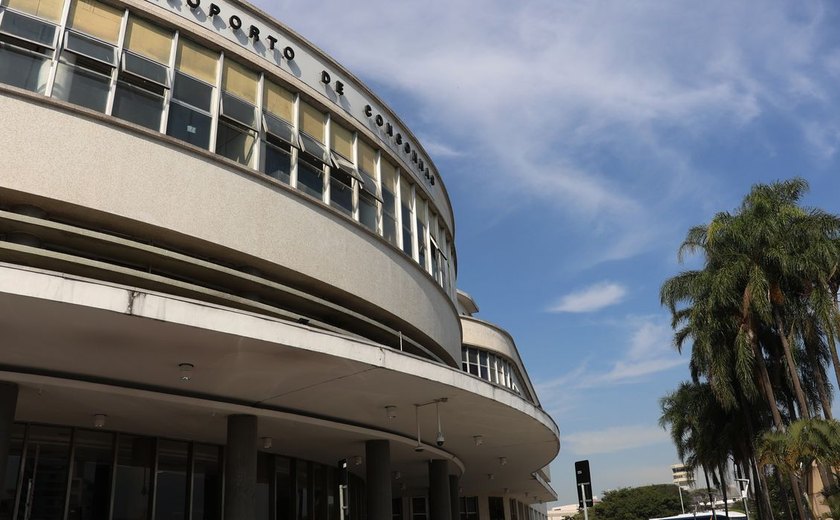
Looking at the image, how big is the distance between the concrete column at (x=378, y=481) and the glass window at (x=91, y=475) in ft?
16.8

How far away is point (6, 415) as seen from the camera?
9695mm

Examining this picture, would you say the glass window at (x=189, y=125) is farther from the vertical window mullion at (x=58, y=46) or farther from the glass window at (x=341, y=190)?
the glass window at (x=341, y=190)

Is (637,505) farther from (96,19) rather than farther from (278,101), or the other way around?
(96,19)

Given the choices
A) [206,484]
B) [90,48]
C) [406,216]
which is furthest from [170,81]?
[206,484]

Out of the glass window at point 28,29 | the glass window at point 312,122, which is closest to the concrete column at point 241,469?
the glass window at point 312,122

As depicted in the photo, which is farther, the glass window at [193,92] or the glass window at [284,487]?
the glass window at [284,487]

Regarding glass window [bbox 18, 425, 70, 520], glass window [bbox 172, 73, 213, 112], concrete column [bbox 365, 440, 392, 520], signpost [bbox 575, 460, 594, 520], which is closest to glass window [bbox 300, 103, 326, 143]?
glass window [bbox 172, 73, 213, 112]

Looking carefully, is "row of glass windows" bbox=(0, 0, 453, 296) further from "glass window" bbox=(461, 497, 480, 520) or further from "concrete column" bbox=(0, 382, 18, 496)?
"glass window" bbox=(461, 497, 480, 520)

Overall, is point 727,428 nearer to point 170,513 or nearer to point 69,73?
point 170,513

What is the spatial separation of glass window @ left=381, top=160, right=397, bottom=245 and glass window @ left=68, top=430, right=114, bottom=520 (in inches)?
278

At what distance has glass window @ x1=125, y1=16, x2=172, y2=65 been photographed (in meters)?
12.2

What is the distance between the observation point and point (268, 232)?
12.3 m

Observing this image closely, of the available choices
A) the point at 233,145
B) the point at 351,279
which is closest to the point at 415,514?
the point at 351,279

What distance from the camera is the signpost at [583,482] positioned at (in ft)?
47.5
